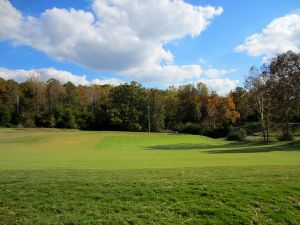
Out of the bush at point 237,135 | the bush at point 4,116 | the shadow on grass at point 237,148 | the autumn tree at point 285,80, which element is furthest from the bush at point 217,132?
the bush at point 4,116

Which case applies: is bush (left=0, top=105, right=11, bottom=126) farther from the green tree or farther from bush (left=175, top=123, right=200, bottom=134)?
bush (left=175, top=123, right=200, bottom=134)

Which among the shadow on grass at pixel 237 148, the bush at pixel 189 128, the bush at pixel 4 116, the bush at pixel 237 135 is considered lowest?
the shadow on grass at pixel 237 148

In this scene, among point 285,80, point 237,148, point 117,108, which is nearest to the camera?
point 237,148

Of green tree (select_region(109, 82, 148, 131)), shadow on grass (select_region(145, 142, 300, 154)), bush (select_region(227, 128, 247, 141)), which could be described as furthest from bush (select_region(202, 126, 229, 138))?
shadow on grass (select_region(145, 142, 300, 154))

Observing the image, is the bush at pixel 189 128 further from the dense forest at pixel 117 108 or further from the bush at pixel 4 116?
the bush at pixel 4 116

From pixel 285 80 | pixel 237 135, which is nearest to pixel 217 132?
pixel 237 135

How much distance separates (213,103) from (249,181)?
317 ft

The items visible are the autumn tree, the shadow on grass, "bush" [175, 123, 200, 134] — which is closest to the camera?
the shadow on grass

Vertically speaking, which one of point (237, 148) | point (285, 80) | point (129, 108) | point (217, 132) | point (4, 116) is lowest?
point (237, 148)

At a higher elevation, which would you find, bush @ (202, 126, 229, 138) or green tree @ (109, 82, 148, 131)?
green tree @ (109, 82, 148, 131)

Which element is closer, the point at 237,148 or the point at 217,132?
the point at 237,148

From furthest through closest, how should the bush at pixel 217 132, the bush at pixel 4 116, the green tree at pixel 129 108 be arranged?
the green tree at pixel 129 108 → the bush at pixel 4 116 → the bush at pixel 217 132

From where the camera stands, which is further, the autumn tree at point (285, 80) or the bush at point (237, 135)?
the bush at point (237, 135)

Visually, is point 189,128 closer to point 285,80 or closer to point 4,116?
point 4,116
